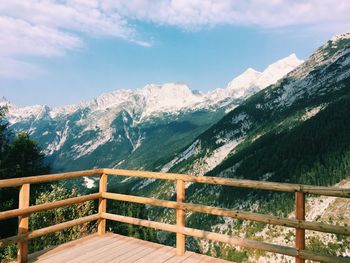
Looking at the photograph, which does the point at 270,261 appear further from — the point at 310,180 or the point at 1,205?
the point at 1,205

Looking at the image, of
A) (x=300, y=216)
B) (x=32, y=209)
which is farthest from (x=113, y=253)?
(x=300, y=216)

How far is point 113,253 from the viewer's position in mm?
9203

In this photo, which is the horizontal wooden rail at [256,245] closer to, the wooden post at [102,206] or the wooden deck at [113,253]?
the wooden deck at [113,253]

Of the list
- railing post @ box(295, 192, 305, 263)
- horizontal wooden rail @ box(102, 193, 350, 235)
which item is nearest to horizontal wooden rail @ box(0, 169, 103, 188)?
horizontal wooden rail @ box(102, 193, 350, 235)

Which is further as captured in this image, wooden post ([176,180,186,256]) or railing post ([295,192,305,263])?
wooden post ([176,180,186,256])

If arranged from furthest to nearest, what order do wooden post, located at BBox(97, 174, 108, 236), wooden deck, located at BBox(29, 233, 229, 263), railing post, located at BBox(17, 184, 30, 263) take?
wooden post, located at BBox(97, 174, 108, 236)
wooden deck, located at BBox(29, 233, 229, 263)
railing post, located at BBox(17, 184, 30, 263)

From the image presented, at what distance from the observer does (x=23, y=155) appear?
44906mm

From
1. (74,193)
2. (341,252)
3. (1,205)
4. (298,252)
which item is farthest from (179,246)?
(341,252)

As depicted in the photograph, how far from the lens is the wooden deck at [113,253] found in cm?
872

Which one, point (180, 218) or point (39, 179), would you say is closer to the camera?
point (39, 179)

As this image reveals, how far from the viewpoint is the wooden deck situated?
872 centimetres

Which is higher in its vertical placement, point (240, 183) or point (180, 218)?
point (240, 183)

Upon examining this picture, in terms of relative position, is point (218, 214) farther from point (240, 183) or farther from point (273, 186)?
point (273, 186)

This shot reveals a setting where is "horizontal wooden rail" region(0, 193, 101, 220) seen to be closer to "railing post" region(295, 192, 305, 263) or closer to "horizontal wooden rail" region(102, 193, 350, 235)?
"horizontal wooden rail" region(102, 193, 350, 235)
